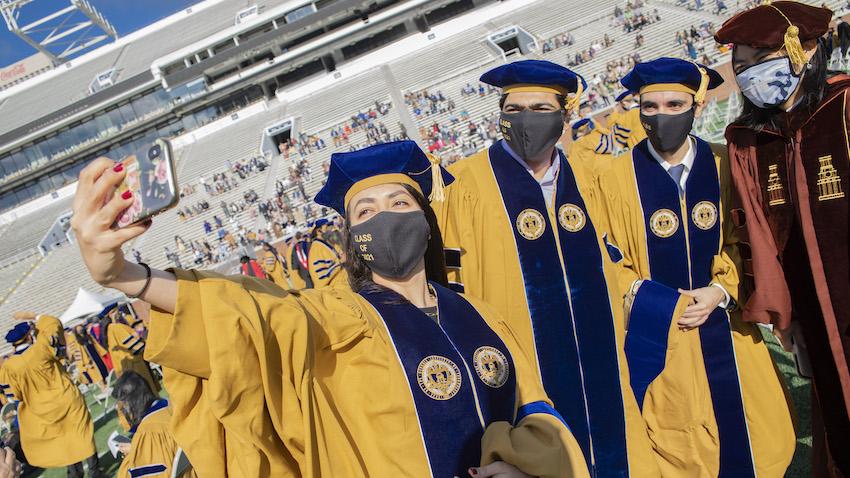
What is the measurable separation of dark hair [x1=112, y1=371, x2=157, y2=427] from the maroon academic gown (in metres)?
3.72

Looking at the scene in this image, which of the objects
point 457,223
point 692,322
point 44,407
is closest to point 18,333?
point 44,407

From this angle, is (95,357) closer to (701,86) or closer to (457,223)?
(457,223)

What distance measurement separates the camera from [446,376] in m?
1.76

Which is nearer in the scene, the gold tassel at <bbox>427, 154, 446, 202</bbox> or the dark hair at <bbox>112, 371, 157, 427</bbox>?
the gold tassel at <bbox>427, 154, 446, 202</bbox>

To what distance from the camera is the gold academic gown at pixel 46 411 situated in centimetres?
639

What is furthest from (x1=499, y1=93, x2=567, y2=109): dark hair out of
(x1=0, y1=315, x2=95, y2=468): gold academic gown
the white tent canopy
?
the white tent canopy

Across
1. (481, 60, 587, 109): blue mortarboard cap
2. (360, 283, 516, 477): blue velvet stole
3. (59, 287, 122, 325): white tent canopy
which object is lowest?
(59, 287, 122, 325): white tent canopy

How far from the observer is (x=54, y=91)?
1875 inches

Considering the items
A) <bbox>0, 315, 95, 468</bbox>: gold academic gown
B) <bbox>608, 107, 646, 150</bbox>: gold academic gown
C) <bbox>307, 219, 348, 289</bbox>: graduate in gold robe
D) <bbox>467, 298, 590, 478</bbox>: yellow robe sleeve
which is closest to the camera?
<bbox>467, 298, 590, 478</bbox>: yellow robe sleeve

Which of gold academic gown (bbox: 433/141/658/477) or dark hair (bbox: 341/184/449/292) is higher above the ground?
dark hair (bbox: 341/184/449/292)

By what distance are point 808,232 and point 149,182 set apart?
2655mm

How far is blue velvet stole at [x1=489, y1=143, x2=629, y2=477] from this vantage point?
261cm

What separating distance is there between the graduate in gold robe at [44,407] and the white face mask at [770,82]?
7457 mm

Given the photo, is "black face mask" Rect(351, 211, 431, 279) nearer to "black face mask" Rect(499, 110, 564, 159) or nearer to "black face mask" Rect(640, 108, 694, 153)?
"black face mask" Rect(499, 110, 564, 159)
